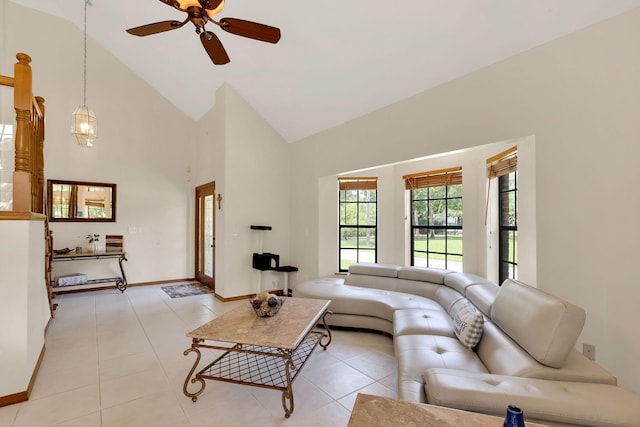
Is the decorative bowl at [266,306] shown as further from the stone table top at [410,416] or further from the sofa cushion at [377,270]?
the sofa cushion at [377,270]

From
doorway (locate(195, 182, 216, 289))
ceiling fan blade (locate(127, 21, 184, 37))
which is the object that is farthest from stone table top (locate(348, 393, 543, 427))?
doorway (locate(195, 182, 216, 289))

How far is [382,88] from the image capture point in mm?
3816

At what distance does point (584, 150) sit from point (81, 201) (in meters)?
7.43

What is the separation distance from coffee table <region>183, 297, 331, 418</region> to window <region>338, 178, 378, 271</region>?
7.54 feet

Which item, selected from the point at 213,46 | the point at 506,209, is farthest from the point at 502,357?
the point at 213,46

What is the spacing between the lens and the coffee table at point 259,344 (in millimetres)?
2166

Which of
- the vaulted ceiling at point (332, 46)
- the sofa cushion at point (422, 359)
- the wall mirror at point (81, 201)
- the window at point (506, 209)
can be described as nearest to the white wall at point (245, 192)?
the vaulted ceiling at point (332, 46)

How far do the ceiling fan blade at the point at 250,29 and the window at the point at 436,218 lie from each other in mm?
3030

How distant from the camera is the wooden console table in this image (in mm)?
5230

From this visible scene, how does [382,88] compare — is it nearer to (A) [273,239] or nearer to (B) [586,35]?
(B) [586,35]

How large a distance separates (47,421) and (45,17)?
6636mm

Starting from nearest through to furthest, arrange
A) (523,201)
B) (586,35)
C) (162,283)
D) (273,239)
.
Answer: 1. (586,35)
2. (523,201)
3. (273,239)
4. (162,283)

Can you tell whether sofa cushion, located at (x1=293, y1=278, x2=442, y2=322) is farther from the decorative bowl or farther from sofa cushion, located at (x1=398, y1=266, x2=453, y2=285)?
the decorative bowl

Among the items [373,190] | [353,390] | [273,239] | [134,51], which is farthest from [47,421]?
[134,51]
